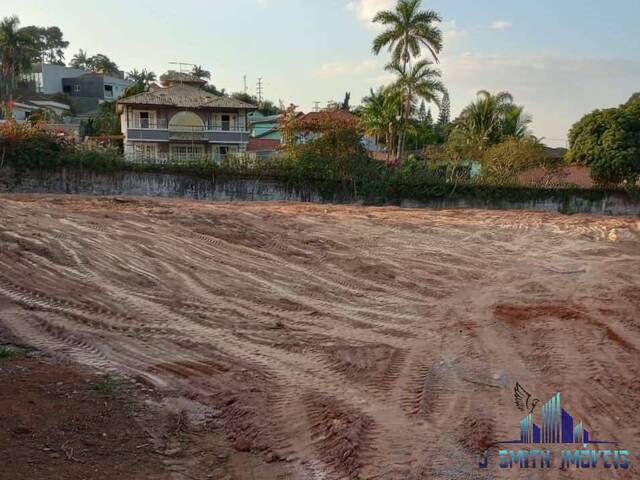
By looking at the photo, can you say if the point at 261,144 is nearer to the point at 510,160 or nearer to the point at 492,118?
the point at 492,118

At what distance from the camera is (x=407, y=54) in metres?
34.6

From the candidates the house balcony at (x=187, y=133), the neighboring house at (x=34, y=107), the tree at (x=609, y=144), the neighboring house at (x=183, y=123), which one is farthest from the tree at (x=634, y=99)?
the neighboring house at (x=34, y=107)

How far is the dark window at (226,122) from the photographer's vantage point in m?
40.0

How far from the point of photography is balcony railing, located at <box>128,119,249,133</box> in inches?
1503

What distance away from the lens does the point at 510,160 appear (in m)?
29.6

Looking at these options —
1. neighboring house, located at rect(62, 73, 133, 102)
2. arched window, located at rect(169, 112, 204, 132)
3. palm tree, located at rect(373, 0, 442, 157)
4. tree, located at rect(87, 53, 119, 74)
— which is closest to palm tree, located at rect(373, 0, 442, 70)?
palm tree, located at rect(373, 0, 442, 157)

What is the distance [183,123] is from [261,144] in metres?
11.0

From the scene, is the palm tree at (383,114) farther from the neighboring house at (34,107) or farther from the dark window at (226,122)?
the neighboring house at (34,107)

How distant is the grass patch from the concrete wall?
21.0 metres

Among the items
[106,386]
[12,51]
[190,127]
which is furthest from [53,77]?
[106,386]

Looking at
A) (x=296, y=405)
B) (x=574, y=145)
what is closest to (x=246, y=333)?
(x=296, y=405)

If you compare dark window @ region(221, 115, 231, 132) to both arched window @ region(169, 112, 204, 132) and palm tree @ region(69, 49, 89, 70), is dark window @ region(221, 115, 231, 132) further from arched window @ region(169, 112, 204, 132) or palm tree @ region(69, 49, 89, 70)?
palm tree @ region(69, 49, 89, 70)

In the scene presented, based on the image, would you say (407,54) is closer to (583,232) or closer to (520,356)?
(583,232)

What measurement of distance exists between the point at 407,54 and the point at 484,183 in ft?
35.4
